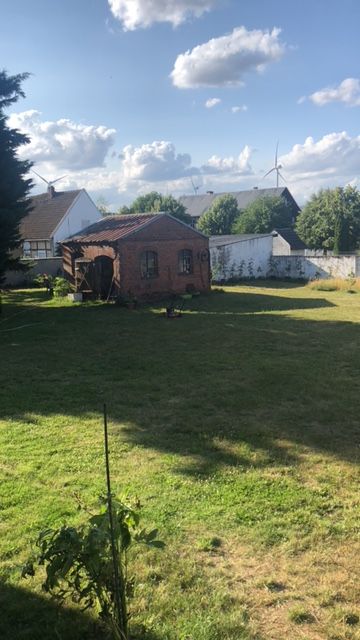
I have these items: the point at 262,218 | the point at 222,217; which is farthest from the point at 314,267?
the point at 222,217

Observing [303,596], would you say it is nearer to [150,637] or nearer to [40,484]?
[150,637]

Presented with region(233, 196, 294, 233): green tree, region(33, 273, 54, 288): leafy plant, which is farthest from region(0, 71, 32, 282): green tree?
region(233, 196, 294, 233): green tree

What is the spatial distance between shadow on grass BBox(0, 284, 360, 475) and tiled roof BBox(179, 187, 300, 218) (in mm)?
52656

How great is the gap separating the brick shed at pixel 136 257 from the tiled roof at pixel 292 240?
27480 mm

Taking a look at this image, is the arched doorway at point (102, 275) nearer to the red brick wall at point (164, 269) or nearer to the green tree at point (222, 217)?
the red brick wall at point (164, 269)

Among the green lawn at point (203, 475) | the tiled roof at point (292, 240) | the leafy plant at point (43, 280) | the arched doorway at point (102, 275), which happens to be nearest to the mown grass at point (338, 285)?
the arched doorway at point (102, 275)

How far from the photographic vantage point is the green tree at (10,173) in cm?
1769

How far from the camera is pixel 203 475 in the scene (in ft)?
17.3

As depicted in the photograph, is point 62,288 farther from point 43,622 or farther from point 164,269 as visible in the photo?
point 43,622

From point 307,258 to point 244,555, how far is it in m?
33.4

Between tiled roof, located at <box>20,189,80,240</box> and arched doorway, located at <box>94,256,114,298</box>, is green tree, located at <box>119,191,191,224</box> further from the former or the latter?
arched doorway, located at <box>94,256,114,298</box>

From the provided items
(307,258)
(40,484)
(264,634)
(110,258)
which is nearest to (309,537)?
(264,634)

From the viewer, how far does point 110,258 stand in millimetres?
22656

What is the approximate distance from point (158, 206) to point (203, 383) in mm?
43939
